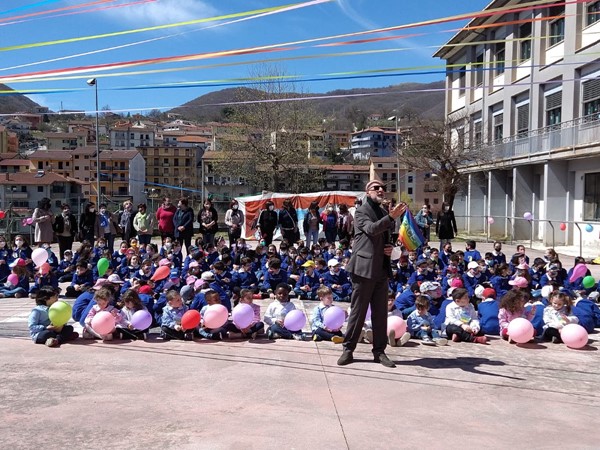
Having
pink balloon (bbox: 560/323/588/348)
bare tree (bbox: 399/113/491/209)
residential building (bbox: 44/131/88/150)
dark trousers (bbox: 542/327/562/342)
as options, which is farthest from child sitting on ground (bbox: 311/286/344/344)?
residential building (bbox: 44/131/88/150)

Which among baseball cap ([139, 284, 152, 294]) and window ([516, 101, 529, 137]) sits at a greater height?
window ([516, 101, 529, 137])

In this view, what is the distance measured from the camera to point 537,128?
95.7 feet

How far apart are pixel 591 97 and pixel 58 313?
24.8 meters

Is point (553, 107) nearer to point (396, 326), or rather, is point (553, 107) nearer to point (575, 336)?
point (575, 336)

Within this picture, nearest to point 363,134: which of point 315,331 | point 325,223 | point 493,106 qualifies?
point 493,106

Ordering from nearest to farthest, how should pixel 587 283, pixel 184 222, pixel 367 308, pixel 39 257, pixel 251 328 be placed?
pixel 367 308 < pixel 251 328 < pixel 587 283 < pixel 39 257 < pixel 184 222

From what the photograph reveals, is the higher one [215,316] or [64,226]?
[64,226]

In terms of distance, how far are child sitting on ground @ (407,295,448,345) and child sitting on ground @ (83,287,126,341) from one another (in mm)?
3760

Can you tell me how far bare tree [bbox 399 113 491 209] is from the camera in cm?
3462

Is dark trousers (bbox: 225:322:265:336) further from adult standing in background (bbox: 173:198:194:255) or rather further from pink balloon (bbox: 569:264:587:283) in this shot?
adult standing in background (bbox: 173:198:194:255)

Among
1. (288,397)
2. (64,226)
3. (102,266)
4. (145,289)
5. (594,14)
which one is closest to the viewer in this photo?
(288,397)

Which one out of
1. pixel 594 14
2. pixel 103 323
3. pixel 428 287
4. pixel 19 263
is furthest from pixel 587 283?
pixel 594 14

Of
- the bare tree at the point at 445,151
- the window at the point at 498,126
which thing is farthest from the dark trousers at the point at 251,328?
the window at the point at 498,126

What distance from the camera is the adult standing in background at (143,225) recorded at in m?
14.4
